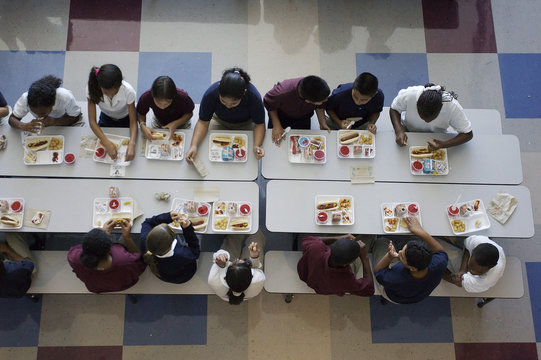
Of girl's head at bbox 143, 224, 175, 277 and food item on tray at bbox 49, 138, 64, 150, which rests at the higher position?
food item on tray at bbox 49, 138, 64, 150

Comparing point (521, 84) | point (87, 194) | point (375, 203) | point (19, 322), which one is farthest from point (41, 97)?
point (521, 84)

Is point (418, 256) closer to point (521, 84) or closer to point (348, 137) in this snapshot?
point (348, 137)

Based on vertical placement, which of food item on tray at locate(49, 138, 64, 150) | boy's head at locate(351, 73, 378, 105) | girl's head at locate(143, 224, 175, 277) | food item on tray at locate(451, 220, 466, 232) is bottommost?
girl's head at locate(143, 224, 175, 277)

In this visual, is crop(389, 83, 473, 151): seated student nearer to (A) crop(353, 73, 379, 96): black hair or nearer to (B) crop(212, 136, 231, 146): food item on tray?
(A) crop(353, 73, 379, 96): black hair

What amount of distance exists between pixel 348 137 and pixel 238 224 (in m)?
1.38

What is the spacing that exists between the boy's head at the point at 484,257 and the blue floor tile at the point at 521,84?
2.52 m

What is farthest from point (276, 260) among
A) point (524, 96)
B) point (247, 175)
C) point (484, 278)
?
point (524, 96)

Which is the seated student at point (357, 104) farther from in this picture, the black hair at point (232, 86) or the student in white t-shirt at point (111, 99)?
the student in white t-shirt at point (111, 99)

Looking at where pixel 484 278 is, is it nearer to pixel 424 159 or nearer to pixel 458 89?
pixel 424 159

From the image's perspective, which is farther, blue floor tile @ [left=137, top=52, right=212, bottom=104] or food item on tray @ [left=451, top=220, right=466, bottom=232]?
blue floor tile @ [left=137, top=52, right=212, bottom=104]

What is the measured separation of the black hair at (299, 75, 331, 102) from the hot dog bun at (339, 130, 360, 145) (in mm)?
563

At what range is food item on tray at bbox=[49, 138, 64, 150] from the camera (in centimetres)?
393

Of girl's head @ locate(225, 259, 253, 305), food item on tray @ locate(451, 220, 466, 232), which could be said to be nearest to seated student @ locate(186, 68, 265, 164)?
girl's head @ locate(225, 259, 253, 305)

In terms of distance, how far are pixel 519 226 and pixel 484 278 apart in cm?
68
